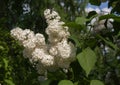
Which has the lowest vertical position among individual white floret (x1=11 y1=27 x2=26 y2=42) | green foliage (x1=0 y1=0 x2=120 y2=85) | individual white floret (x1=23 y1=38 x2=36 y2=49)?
green foliage (x1=0 y1=0 x2=120 y2=85)

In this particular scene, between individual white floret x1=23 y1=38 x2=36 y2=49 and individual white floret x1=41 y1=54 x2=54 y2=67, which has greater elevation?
individual white floret x1=23 y1=38 x2=36 y2=49

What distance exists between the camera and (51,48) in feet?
6.81

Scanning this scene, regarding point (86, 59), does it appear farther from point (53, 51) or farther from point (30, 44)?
point (30, 44)

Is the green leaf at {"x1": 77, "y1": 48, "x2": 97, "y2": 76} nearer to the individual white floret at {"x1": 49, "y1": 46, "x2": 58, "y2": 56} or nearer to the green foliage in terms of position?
the green foliage

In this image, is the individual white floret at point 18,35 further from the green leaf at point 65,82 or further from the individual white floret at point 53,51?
the green leaf at point 65,82

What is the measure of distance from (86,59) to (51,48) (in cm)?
16

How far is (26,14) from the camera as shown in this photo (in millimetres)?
9047

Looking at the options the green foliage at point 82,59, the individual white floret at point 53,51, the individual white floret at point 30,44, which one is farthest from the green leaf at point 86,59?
the individual white floret at point 30,44

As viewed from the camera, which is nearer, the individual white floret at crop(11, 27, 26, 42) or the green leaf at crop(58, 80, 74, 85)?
the green leaf at crop(58, 80, 74, 85)

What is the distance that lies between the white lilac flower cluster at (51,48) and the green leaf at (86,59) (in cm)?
4

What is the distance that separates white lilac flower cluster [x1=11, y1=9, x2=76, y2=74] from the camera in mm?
2049

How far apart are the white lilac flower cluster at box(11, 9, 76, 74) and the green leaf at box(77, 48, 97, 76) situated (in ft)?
0.14

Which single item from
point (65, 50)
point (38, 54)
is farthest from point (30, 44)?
point (65, 50)

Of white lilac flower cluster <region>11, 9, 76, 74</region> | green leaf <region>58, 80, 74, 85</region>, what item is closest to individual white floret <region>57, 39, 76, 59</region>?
white lilac flower cluster <region>11, 9, 76, 74</region>
